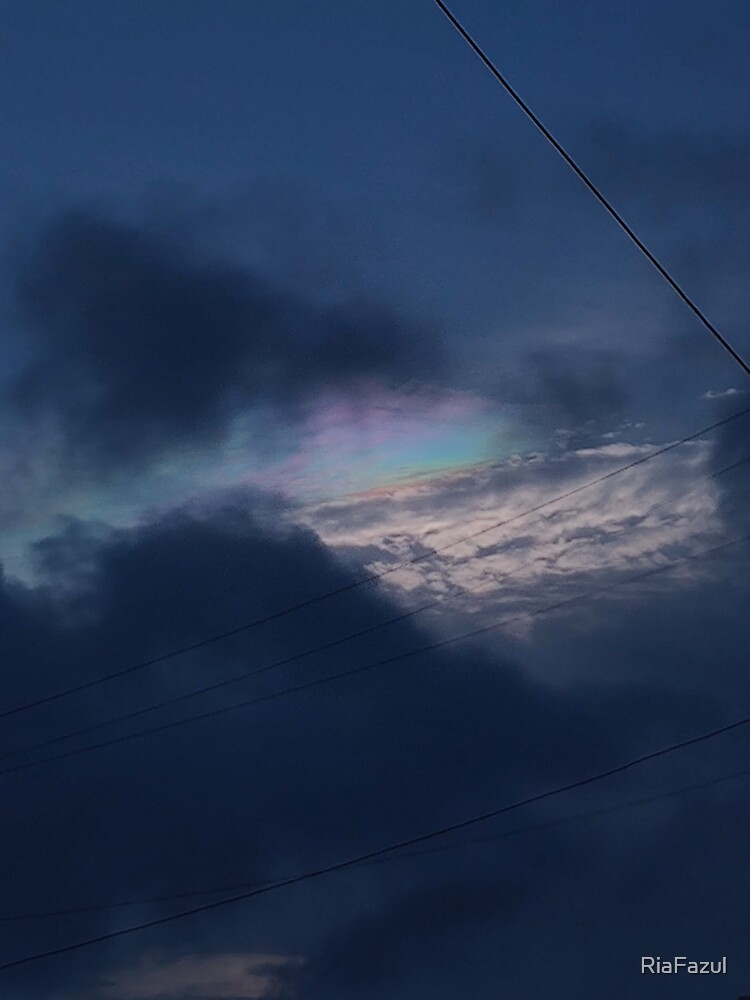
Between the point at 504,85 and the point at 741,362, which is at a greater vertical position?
the point at 504,85

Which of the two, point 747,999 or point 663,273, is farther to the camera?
point 747,999

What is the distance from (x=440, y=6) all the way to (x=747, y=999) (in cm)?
4916

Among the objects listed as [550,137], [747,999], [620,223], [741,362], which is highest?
[550,137]

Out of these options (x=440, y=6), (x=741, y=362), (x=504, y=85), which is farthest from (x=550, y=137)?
(x=741, y=362)

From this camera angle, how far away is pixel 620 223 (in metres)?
14.1

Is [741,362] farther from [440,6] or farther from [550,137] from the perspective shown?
[440,6]

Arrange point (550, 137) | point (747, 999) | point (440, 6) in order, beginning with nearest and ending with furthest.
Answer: point (440, 6) → point (550, 137) → point (747, 999)

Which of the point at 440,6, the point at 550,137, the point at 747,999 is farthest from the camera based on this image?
the point at 747,999

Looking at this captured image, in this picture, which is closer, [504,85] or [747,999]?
[504,85]

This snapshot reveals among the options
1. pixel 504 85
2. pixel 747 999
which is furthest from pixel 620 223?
pixel 747 999

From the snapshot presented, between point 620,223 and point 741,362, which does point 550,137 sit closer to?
point 620,223

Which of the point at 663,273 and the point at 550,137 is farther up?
the point at 550,137

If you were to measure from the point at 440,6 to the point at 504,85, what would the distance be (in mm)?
1401

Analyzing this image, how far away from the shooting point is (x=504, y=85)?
1426 cm
